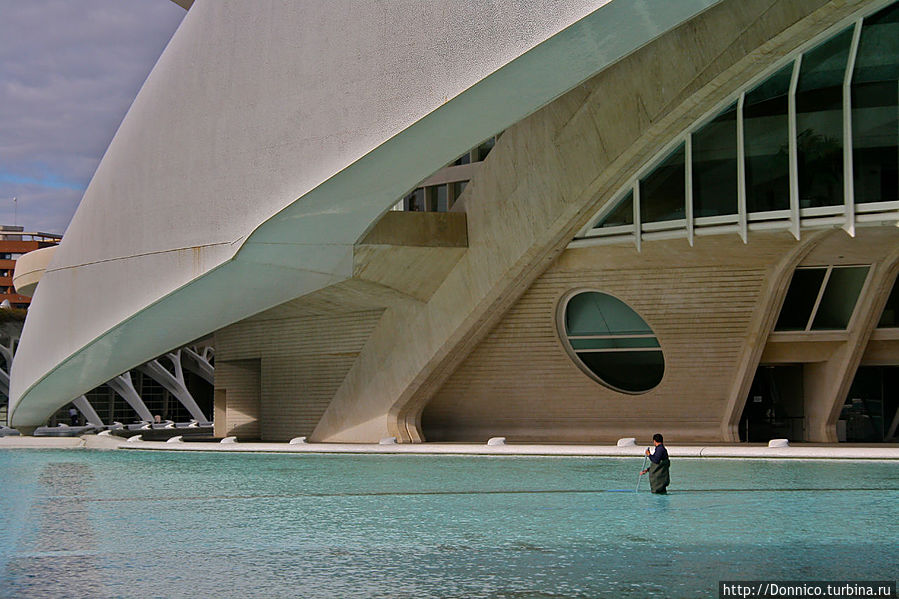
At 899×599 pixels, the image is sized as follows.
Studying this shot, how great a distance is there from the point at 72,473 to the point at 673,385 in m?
12.7

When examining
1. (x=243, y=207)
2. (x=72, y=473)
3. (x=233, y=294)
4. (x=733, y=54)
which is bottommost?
(x=72, y=473)

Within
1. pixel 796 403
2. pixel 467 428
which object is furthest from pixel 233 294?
pixel 796 403

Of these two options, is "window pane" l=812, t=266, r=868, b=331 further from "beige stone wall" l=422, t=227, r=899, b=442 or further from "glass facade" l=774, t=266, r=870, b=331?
"beige stone wall" l=422, t=227, r=899, b=442

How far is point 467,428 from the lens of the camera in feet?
83.3

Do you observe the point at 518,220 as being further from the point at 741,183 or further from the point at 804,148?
the point at 804,148

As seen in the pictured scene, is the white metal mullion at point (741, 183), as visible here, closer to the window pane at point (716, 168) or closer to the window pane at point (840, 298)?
the window pane at point (716, 168)

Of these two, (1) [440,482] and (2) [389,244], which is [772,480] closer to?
(1) [440,482]

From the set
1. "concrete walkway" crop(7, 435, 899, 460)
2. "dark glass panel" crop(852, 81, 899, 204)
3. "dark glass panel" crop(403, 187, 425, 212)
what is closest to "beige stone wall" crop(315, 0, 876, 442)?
"dark glass panel" crop(852, 81, 899, 204)

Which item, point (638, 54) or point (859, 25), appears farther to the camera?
point (638, 54)

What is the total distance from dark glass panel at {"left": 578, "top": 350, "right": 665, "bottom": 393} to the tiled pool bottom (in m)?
6.25

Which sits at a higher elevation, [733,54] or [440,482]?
[733,54]

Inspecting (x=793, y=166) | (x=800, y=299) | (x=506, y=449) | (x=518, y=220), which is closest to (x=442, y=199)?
(x=518, y=220)

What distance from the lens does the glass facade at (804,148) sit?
17406 millimetres

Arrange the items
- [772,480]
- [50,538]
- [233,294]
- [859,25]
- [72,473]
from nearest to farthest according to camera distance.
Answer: [50,538], [772,480], [859,25], [72,473], [233,294]
